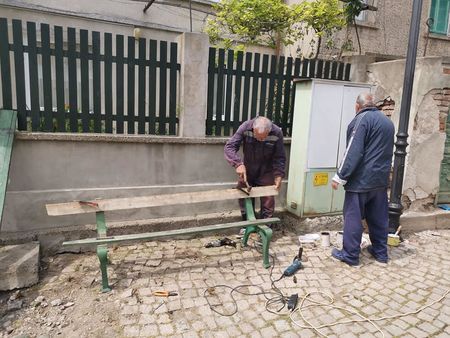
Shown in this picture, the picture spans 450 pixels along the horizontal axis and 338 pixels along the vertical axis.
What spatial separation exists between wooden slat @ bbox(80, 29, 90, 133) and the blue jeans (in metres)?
3.31

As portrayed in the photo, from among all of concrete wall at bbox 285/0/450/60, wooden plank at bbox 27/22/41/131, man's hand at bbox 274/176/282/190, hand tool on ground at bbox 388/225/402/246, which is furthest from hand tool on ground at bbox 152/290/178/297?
concrete wall at bbox 285/0/450/60

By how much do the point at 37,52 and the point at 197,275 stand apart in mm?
3113

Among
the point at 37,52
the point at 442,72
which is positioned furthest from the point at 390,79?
the point at 37,52

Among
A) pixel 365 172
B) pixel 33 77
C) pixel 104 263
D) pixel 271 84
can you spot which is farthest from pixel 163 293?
pixel 271 84

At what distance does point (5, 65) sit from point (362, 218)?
448 centimetres

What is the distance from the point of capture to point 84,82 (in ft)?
13.7

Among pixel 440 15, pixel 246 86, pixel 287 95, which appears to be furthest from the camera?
pixel 440 15

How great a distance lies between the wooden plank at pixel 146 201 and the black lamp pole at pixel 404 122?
1.89 m

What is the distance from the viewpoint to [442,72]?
17.1ft

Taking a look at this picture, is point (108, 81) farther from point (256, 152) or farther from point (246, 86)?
point (256, 152)

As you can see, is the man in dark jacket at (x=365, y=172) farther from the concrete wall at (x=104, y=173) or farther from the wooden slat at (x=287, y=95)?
the concrete wall at (x=104, y=173)

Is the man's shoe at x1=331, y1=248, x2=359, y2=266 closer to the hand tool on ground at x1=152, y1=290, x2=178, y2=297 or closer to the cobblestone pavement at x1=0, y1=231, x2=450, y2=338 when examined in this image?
the cobblestone pavement at x1=0, y1=231, x2=450, y2=338

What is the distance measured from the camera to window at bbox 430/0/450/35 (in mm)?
10500

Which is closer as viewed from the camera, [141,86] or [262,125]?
[262,125]
